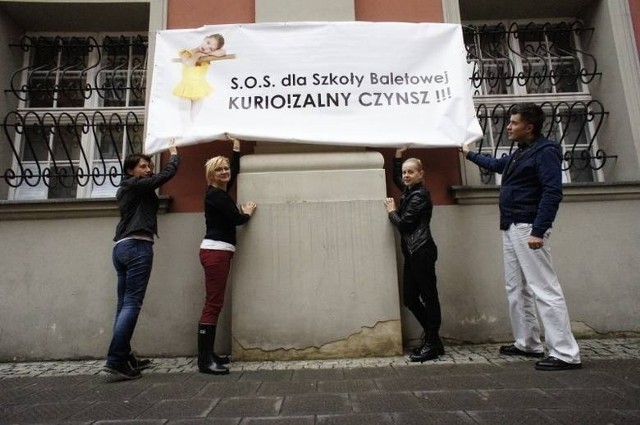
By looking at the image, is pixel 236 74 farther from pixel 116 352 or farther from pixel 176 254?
pixel 116 352

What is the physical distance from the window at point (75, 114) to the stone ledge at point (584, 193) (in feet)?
11.0

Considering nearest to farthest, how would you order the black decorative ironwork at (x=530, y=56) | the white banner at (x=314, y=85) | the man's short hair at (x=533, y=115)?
the man's short hair at (x=533, y=115) < the white banner at (x=314, y=85) < the black decorative ironwork at (x=530, y=56)

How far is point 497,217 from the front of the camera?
3941 millimetres

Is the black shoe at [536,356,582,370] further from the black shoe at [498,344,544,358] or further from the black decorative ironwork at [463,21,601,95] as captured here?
Answer: the black decorative ironwork at [463,21,601,95]

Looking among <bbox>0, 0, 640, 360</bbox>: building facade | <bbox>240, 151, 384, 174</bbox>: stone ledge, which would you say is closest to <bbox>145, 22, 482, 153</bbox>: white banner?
<bbox>240, 151, 384, 174</bbox>: stone ledge

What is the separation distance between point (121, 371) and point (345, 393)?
1.61 metres

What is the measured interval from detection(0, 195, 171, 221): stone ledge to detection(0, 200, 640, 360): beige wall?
2.7 inches

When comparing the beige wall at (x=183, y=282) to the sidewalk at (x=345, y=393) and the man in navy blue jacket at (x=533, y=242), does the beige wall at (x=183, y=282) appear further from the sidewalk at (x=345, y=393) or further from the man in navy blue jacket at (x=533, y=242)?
the man in navy blue jacket at (x=533, y=242)

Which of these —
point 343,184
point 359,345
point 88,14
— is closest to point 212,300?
point 359,345

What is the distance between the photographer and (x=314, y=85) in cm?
376

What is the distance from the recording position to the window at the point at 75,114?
430 cm

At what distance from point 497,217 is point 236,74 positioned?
8.92 ft

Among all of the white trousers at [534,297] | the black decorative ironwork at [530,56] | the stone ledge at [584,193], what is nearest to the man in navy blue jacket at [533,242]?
the white trousers at [534,297]

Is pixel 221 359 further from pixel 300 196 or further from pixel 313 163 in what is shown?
pixel 313 163
